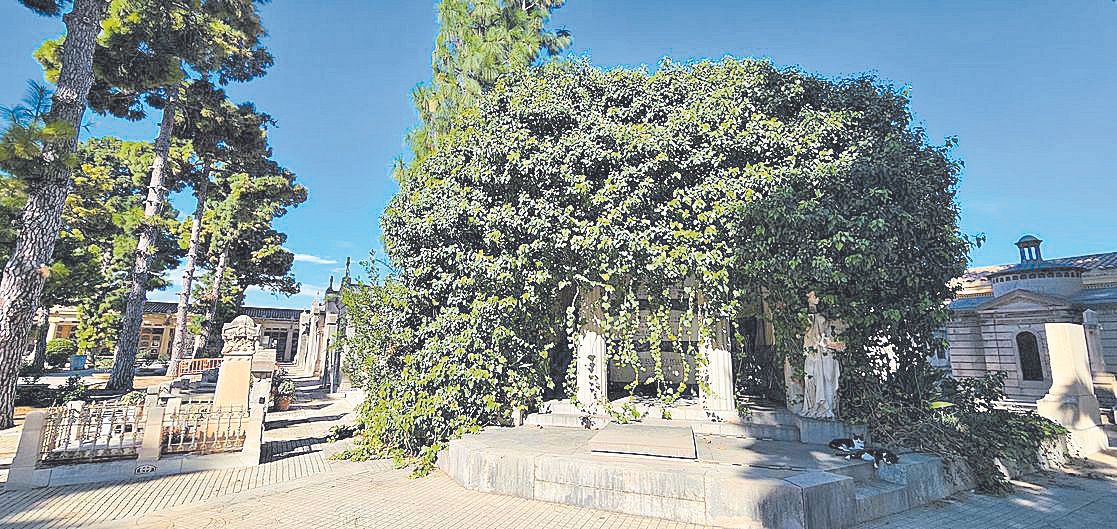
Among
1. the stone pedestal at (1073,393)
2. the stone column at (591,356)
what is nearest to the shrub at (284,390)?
the stone column at (591,356)

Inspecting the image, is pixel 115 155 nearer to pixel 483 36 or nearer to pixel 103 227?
pixel 103 227

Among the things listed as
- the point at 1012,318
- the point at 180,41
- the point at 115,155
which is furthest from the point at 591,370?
the point at 115,155

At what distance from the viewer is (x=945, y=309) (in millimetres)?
7105

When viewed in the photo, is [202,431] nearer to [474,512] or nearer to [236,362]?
[236,362]

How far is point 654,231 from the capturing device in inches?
307

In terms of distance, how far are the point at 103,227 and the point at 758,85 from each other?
26.7m

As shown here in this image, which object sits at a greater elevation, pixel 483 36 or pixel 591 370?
pixel 483 36

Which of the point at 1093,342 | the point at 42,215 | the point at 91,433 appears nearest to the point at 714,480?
the point at 91,433

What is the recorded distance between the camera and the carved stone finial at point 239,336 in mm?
10117

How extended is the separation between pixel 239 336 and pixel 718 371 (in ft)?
33.1

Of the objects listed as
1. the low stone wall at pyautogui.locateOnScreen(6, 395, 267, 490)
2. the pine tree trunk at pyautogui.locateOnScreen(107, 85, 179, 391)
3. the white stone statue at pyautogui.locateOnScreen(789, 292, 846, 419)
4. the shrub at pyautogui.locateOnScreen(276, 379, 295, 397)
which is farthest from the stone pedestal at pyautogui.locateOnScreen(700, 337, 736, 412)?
the pine tree trunk at pyautogui.locateOnScreen(107, 85, 179, 391)

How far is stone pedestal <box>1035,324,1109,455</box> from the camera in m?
8.60

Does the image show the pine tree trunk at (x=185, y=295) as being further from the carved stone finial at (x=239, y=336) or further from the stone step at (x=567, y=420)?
the stone step at (x=567, y=420)

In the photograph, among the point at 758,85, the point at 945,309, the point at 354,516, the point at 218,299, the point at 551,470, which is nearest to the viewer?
the point at 354,516
